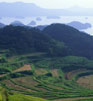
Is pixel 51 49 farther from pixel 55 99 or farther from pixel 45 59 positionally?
pixel 55 99

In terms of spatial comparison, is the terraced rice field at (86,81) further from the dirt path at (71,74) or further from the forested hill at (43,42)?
the forested hill at (43,42)

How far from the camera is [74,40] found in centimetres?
9875

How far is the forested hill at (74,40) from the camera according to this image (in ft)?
310

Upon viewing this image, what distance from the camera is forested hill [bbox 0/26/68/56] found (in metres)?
81.7

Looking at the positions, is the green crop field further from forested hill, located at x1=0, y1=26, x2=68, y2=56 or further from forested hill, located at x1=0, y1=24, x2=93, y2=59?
forested hill, located at x1=0, y1=24, x2=93, y2=59

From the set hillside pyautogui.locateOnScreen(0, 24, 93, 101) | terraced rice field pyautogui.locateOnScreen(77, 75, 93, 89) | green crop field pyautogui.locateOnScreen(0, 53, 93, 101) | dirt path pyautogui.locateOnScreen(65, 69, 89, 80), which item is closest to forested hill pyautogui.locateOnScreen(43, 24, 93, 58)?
hillside pyautogui.locateOnScreen(0, 24, 93, 101)

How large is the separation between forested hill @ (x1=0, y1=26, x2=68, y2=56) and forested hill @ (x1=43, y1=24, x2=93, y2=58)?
9726 mm

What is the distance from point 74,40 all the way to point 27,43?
23.9 metres

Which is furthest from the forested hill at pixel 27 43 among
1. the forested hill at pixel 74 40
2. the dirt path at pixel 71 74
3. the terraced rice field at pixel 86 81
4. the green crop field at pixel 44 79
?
the terraced rice field at pixel 86 81

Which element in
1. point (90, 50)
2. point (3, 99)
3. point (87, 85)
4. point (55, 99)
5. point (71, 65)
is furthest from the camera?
point (90, 50)

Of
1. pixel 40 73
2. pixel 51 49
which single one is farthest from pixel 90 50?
pixel 40 73

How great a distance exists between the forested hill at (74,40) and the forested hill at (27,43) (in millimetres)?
9726

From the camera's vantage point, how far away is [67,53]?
284ft

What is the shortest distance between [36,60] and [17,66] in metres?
10.5
